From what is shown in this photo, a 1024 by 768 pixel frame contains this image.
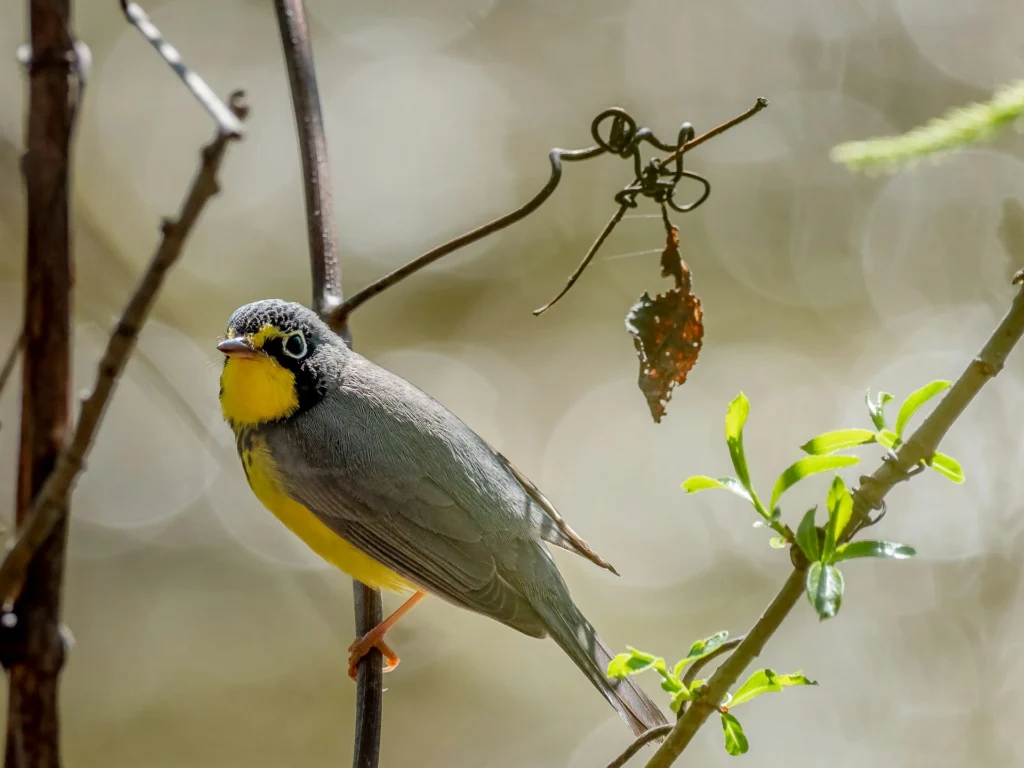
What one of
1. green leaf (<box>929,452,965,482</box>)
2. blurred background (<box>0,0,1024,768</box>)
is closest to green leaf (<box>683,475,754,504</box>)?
green leaf (<box>929,452,965,482</box>)

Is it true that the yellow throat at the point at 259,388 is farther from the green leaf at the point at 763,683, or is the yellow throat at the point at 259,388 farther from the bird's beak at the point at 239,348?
the green leaf at the point at 763,683

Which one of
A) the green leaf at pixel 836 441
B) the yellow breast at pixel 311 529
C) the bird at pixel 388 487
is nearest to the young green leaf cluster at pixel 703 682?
the green leaf at pixel 836 441

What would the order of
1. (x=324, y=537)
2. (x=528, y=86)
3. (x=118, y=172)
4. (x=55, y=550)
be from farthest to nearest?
(x=528, y=86)
(x=118, y=172)
(x=324, y=537)
(x=55, y=550)

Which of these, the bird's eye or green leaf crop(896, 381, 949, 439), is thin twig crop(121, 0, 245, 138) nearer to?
green leaf crop(896, 381, 949, 439)

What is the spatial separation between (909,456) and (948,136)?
0.39m

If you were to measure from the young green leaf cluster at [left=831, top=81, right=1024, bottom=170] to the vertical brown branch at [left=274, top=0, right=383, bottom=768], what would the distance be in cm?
138

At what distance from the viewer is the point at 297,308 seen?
312cm

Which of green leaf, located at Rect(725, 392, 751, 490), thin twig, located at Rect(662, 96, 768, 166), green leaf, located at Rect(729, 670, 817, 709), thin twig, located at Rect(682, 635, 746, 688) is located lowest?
green leaf, located at Rect(729, 670, 817, 709)

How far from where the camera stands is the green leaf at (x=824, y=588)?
115 cm

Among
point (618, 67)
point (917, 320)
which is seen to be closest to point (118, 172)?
point (618, 67)

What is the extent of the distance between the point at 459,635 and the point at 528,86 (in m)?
3.48

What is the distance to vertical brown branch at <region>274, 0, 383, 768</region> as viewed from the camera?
245cm

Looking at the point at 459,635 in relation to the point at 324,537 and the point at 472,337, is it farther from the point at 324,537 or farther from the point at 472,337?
the point at 324,537

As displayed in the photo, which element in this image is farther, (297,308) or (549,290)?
(549,290)
